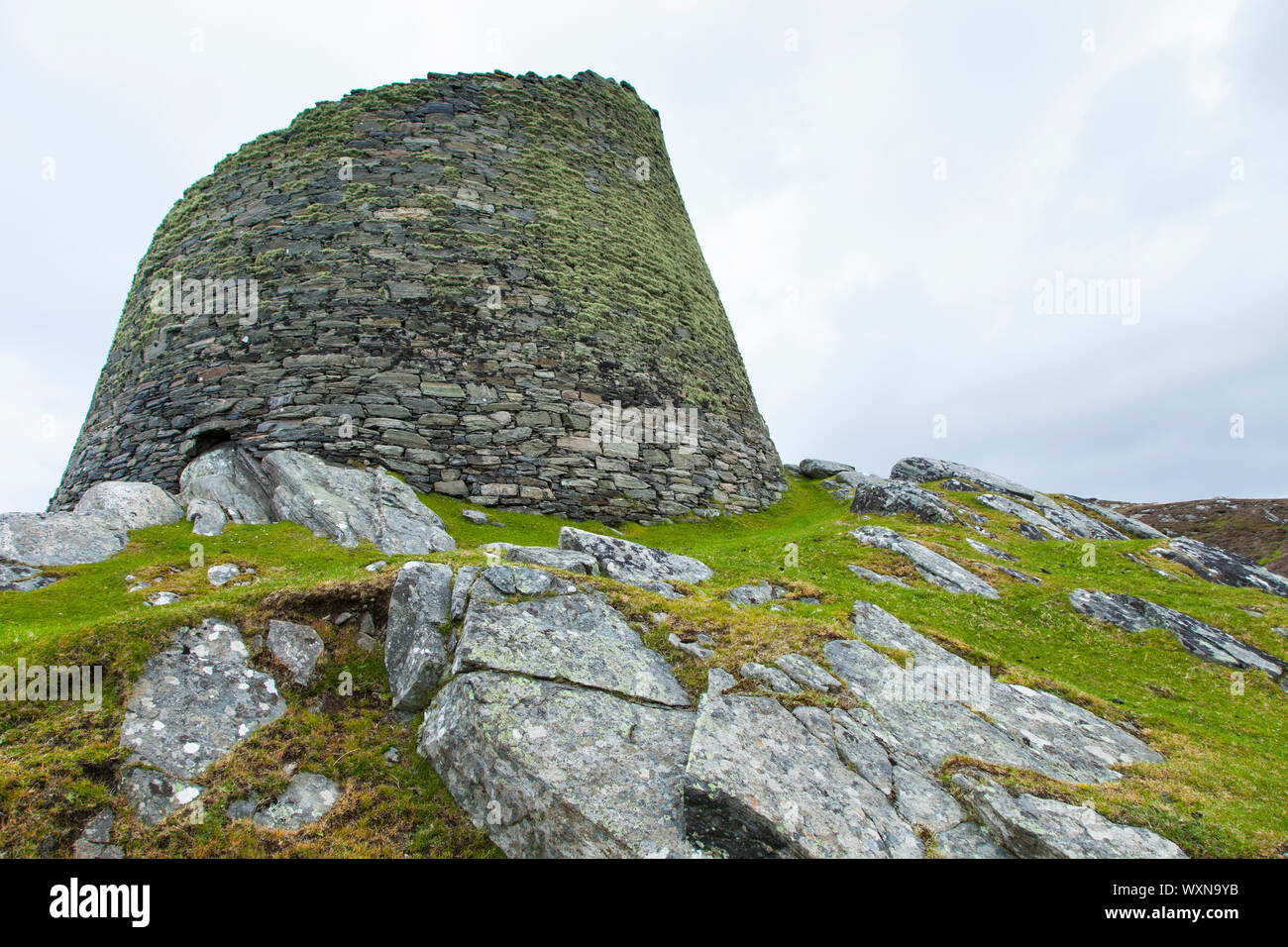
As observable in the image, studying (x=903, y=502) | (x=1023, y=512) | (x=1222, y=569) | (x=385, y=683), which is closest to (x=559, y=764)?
(x=385, y=683)

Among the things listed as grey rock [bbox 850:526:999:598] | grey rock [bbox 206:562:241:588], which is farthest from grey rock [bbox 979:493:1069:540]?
grey rock [bbox 206:562:241:588]

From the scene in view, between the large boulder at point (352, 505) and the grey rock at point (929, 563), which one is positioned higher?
the large boulder at point (352, 505)

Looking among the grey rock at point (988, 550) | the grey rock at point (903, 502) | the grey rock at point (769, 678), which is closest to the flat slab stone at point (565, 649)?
the grey rock at point (769, 678)

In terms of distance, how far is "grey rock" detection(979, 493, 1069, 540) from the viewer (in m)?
17.9

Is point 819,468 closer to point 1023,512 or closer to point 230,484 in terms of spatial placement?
point 1023,512

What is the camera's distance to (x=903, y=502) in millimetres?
17328

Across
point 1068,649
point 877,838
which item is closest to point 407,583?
point 877,838

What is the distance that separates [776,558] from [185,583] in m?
10.6

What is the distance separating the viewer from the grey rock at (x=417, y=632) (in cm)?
646

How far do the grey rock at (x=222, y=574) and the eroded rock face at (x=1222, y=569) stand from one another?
20037mm

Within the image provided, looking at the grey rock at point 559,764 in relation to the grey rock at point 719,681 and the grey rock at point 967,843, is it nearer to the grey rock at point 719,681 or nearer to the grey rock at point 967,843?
the grey rock at point 719,681

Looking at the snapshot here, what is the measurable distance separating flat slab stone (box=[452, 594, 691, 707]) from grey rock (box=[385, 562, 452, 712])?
376mm

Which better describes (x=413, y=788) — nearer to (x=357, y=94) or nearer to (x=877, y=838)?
(x=877, y=838)
